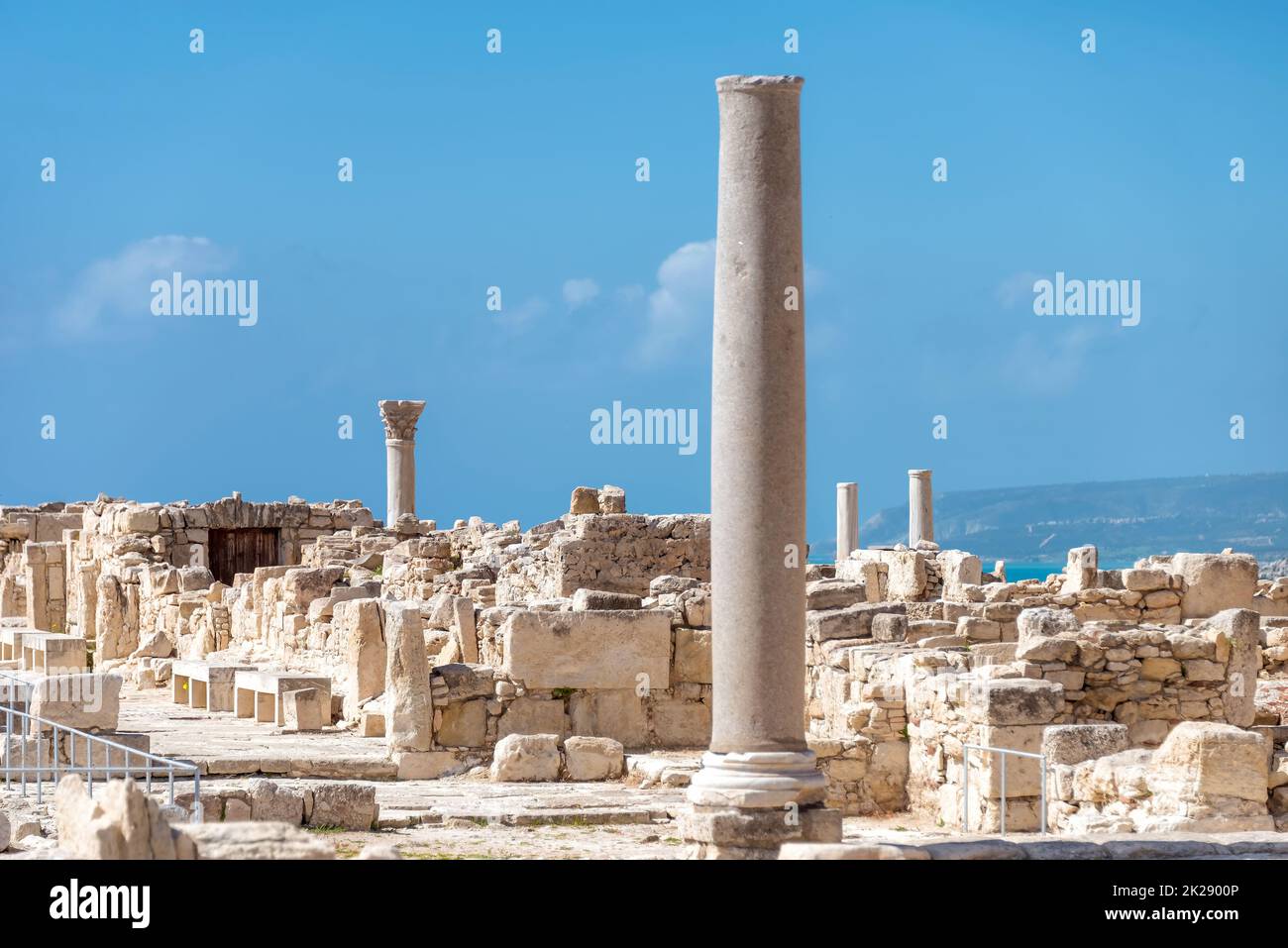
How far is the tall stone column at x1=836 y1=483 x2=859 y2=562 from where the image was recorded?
3431 centimetres

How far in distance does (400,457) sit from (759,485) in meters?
24.1

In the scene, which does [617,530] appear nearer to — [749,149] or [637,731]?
[637,731]

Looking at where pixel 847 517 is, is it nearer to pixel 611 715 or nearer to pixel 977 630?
pixel 977 630

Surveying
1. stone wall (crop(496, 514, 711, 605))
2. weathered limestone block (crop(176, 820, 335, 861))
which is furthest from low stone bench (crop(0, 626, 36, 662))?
weathered limestone block (crop(176, 820, 335, 861))

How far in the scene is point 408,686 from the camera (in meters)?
14.5

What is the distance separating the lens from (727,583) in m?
9.38

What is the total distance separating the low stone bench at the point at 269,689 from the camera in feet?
55.9

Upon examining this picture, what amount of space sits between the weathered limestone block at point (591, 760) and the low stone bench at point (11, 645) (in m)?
12.5

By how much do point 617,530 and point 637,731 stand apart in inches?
248

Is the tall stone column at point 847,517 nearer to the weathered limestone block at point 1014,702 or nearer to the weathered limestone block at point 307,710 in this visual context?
the weathered limestone block at point 307,710

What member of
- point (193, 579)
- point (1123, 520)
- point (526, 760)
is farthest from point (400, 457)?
point (1123, 520)

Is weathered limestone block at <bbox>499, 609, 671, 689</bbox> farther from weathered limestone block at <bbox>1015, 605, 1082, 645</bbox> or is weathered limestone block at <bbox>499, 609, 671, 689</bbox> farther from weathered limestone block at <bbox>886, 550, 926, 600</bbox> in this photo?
weathered limestone block at <bbox>886, 550, 926, 600</bbox>
